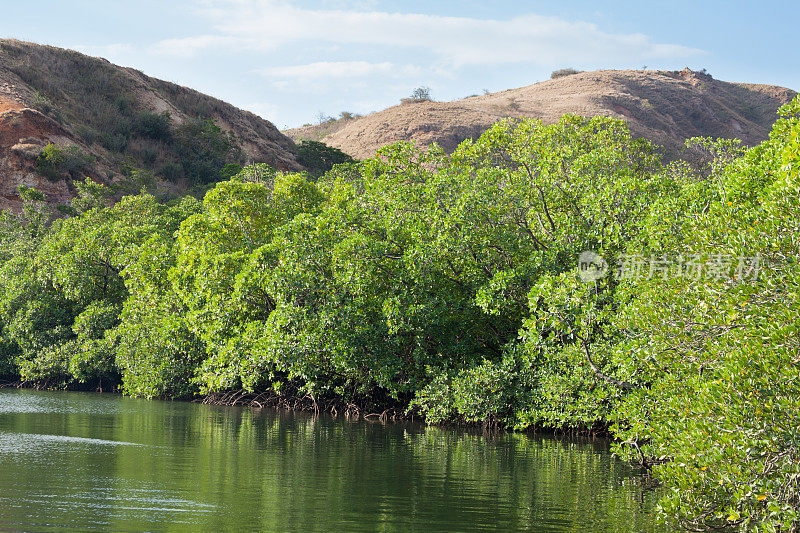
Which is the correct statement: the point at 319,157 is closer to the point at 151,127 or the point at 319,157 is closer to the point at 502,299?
the point at 151,127

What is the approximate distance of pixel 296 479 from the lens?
47.7ft

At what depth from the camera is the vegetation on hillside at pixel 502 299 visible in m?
10.5

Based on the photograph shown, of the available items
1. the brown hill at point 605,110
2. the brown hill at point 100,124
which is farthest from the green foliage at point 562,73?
the brown hill at point 100,124

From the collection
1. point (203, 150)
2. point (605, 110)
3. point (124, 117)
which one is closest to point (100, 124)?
point (124, 117)

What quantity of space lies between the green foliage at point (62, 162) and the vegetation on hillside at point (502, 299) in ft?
54.5

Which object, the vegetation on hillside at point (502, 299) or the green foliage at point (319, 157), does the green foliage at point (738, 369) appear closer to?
the vegetation on hillside at point (502, 299)

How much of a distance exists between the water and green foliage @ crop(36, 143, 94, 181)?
120 ft

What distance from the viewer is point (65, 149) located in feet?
193

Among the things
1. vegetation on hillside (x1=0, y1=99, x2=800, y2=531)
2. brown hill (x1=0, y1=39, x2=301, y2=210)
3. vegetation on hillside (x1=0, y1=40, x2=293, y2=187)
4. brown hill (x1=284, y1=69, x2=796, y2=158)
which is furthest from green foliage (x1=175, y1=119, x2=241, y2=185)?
vegetation on hillside (x1=0, y1=99, x2=800, y2=531)

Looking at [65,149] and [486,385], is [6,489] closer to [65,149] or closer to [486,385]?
[486,385]

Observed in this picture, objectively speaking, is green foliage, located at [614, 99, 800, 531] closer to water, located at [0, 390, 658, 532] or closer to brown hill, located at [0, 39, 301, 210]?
water, located at [0, 390, 658, 532]

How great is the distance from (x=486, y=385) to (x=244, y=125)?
67.4m

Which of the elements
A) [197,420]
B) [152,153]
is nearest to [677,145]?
[152,153]

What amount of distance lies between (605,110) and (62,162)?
76171 mm
